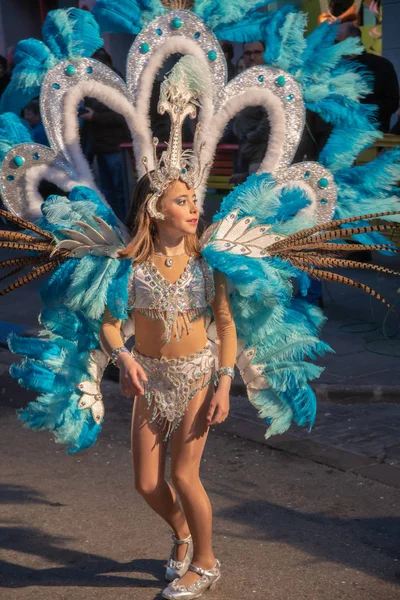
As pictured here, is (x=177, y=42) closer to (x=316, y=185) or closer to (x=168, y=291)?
(x=316, y=185)

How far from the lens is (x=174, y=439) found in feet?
13.6

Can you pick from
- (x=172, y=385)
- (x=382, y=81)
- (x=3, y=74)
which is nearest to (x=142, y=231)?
(x=172, y=385)

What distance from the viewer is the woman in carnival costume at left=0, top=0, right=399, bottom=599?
4078mm

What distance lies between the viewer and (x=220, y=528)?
492 centimetres

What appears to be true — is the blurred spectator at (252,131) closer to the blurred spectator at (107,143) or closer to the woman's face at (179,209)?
the blurred spectator at (107,143)

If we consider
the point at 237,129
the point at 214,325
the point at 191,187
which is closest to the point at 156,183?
the point at 191,187

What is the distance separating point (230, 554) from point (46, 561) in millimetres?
846

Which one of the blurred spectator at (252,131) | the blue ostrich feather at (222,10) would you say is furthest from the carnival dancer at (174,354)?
the blurred spectator at (252,131)

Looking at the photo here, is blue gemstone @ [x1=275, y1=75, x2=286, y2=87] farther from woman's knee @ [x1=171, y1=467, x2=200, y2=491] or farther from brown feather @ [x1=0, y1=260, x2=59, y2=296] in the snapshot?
woman's knee @ [x1=171, y1=467, x2=200, y2=491]

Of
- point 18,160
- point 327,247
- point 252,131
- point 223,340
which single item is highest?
point 18,160

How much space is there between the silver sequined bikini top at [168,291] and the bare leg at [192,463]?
31 centimetres

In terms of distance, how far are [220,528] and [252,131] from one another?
461 cm

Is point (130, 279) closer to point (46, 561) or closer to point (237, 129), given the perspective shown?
point (46, 561)

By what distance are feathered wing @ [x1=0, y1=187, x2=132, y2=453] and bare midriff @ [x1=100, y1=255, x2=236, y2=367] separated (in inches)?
3.9
